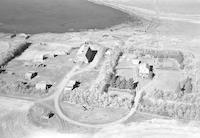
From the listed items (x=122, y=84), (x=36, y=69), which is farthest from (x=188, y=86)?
(x=36, y=69)

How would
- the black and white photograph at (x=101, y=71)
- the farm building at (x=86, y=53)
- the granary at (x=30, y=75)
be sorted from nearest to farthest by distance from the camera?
1. the black and white photograph at (x=101, y=71)
2. the granary at (x=30, y=75)
3. the farm building at (x=86, y=53)

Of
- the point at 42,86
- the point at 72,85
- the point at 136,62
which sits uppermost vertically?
the point at 136,62

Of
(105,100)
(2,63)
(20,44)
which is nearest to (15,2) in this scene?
(20,44)

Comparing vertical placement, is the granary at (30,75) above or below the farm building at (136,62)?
below

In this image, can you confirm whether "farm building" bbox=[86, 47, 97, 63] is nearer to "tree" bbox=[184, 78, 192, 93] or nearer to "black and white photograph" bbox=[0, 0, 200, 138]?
"black and white photograph" bbox=[0, 0, 200, 138]

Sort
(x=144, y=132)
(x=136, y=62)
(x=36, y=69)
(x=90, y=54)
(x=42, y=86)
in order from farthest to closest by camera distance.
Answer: (x=90, y=54) → (x=136, y=62) → (x=36, y=69) → (x=42, y=86) → (x=144, y=132)

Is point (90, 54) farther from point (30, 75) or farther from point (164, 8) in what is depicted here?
point (164, 8)

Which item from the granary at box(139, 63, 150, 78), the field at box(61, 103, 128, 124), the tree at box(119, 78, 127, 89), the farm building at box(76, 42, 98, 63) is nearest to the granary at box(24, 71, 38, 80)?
the farm building at box(76, 42, 98, 63)

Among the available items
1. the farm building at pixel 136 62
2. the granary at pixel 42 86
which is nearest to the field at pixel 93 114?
the granary at pixel 42 86

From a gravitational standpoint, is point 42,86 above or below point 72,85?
below

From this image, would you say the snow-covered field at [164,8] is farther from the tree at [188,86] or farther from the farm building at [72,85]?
the farm building at [72,85]

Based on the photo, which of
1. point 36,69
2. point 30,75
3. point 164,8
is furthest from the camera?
point 164,8

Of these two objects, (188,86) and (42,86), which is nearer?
(188,86)
